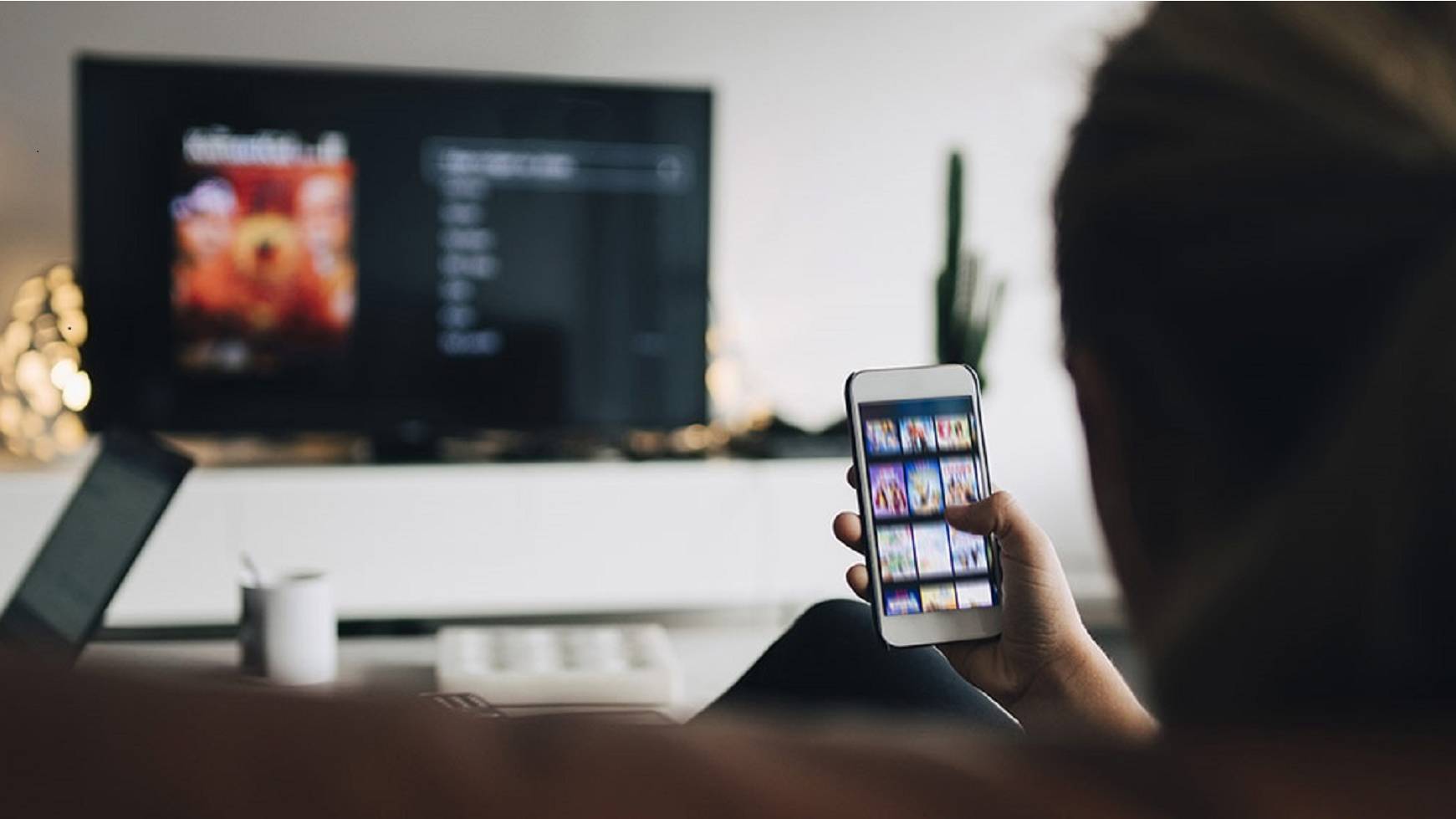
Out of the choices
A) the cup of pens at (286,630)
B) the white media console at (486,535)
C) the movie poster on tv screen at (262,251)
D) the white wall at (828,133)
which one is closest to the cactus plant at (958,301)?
the white wall at (828,133)

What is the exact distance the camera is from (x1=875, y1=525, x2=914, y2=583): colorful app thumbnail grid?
3.73 ft

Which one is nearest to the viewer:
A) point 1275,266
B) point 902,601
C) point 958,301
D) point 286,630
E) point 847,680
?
point 1275,266

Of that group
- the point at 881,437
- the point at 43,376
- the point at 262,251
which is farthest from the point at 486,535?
the point at 881,437

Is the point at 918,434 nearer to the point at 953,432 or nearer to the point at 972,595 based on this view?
the point at 953,432

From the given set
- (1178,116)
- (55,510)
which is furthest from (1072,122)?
(55,510)

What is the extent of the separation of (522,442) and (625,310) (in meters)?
0.41

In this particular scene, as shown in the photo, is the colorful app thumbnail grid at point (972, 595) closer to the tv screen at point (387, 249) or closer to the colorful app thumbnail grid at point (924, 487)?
the colorful app thumbnail grid at point (924, 487)

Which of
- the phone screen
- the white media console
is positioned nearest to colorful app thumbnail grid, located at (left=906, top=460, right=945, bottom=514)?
the phone screen

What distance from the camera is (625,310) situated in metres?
3.45

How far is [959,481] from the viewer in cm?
122

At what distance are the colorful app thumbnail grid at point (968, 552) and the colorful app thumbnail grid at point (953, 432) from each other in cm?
10

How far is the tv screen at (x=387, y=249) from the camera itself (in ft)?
10.6

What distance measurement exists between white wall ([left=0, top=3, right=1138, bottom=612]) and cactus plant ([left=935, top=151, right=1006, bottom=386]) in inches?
6.9

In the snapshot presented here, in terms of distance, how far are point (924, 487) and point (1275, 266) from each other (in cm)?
85
